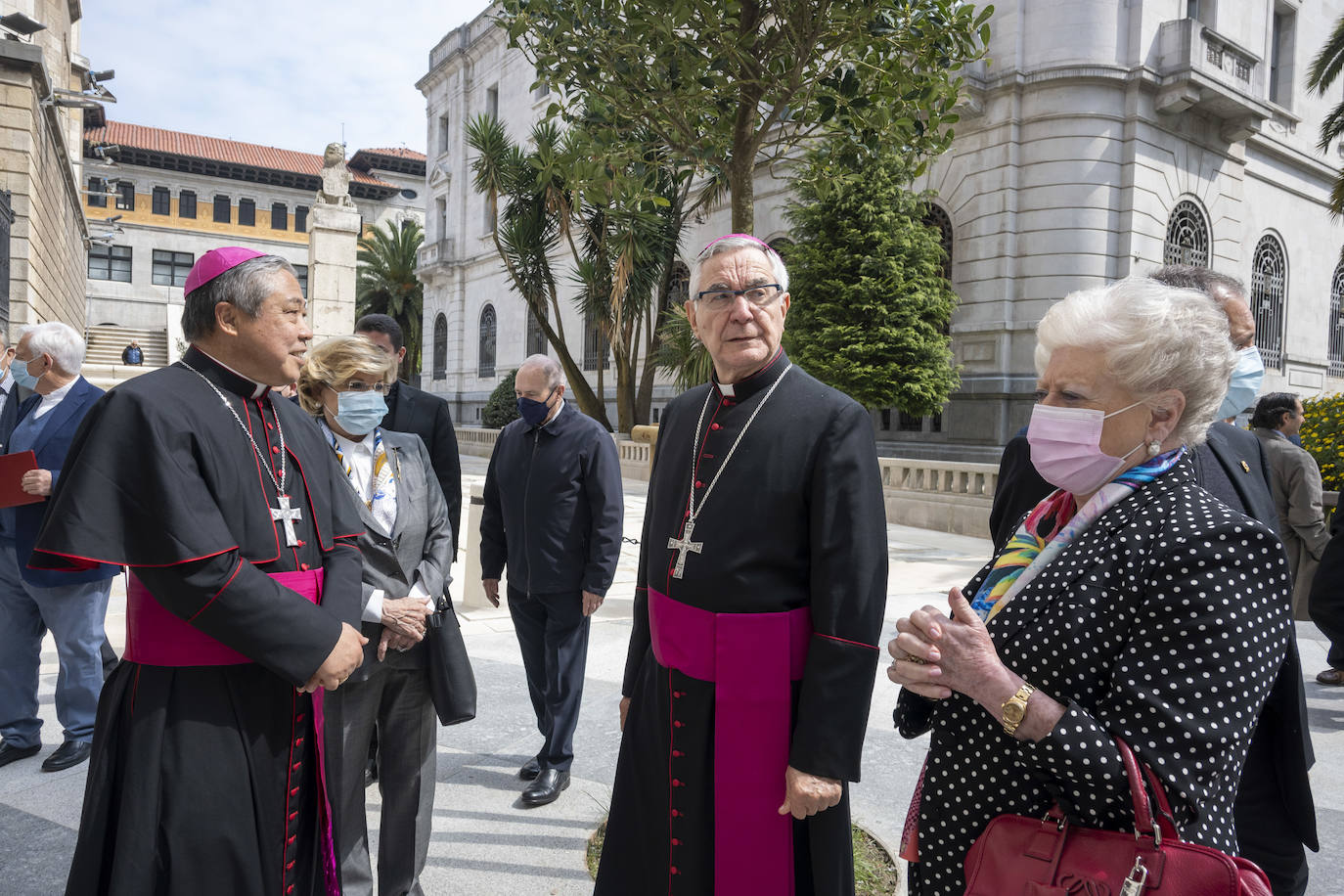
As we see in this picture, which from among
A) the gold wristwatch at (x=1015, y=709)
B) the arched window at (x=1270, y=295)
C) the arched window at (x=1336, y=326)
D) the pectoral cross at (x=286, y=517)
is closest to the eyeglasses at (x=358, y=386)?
the pectoral cross at (x=286, y=517)

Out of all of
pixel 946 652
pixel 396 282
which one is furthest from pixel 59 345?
pixel 396 282

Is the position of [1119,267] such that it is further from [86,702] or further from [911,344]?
[86,702]

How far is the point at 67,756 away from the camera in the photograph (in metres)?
4.25

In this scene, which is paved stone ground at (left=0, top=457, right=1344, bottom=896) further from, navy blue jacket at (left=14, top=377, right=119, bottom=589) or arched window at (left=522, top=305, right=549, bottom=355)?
arched window at (left=522, top=305, right=549, bottom=355)

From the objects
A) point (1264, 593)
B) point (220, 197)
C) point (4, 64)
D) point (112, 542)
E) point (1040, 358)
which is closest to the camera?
point (1264, 593)

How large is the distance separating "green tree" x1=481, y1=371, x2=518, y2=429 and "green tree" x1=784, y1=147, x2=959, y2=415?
44.8ft

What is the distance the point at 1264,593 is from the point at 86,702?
5.00 meters

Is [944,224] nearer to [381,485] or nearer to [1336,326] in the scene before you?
[1336,326]

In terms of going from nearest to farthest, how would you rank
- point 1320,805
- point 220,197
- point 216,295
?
point 216,295
point 1320,805
point 220,197

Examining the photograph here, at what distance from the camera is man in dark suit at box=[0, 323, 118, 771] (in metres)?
4.30

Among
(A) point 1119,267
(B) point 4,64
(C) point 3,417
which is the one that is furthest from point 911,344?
(B) point 4,64

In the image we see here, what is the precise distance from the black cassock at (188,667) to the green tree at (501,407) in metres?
25.3

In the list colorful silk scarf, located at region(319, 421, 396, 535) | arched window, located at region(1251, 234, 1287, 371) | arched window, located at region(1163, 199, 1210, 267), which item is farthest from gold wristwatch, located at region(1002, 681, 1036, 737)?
arched window, located at region(1251, 234, 1287, 371)

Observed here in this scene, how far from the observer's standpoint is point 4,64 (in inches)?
490
